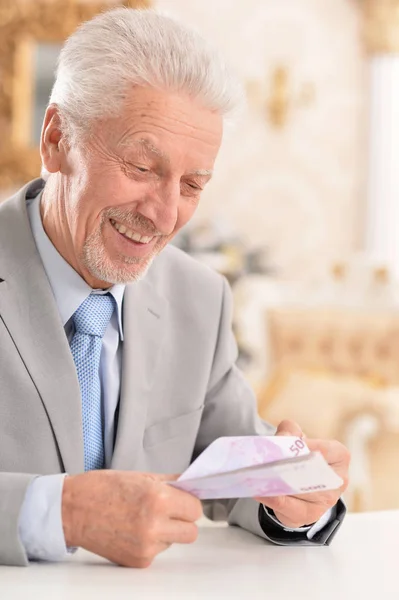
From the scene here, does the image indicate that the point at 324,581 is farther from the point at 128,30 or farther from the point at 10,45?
the point at 10,45

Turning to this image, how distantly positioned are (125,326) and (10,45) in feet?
16.9

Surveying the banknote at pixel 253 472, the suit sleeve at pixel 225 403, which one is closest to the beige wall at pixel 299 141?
the suit sleeve at pixel 225 403

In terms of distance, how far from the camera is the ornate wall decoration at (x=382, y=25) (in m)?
6.84

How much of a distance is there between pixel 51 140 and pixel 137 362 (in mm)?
431

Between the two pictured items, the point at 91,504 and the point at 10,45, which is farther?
the point at 10,45

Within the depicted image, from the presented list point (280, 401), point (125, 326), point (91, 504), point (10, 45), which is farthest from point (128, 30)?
point (10, 45)

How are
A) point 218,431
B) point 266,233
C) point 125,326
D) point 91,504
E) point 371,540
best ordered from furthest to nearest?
point 266,233 → point 218,431 → point 125,326 → point 371,540 → point 91,504

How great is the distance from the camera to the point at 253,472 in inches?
45.4

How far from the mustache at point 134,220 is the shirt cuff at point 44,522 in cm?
49

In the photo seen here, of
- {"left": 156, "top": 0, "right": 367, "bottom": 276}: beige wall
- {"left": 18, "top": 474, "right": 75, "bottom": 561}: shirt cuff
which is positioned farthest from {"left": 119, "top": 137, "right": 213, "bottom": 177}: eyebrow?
{"left": 156, "top": 0, "right": 367, "bottom": 276}: beige wall

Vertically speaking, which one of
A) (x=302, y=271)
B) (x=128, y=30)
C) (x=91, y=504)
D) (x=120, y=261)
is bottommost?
(x=302, y=271)

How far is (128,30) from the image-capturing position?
1.52 meters

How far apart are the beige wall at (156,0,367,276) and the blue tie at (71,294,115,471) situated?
17.2 ft

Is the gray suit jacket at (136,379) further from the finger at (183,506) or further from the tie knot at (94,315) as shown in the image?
the finger at (183,506)
